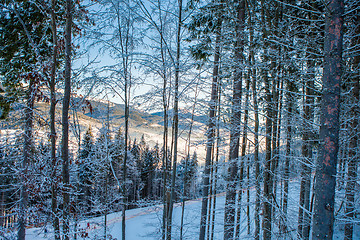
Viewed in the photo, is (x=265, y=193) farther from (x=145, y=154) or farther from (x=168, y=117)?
(x=145, y=154)

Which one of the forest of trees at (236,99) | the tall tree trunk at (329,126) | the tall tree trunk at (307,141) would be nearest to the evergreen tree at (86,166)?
the forest of trees at (236,99)

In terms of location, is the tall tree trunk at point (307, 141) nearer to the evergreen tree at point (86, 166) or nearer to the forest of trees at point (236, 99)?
the forest of trees at point (236, 99)

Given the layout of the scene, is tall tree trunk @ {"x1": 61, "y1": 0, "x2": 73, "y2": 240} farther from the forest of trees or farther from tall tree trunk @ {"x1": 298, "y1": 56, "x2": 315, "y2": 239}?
tall tree trunk @ {"x1": 298, "y1": 56, "x2": 315, "y2": 239}

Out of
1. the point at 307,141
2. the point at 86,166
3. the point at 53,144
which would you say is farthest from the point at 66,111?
the point at 307,141

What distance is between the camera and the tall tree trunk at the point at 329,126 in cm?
232

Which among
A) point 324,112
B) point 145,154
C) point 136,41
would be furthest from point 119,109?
point 145,154

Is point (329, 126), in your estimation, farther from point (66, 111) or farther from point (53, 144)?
point (53, 144)

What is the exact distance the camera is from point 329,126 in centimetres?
240

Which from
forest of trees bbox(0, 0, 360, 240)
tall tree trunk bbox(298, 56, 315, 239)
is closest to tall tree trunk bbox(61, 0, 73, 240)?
forest of trees bbox(0, 0, 360, 240)

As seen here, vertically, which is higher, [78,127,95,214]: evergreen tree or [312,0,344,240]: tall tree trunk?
[312,0,344,240]: tall tree trunk

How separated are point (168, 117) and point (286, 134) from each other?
3.51 meters

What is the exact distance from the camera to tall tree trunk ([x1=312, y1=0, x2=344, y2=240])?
7.63ft

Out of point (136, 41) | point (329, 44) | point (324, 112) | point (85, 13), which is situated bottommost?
point (324, 112)

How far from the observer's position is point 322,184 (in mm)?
2387
